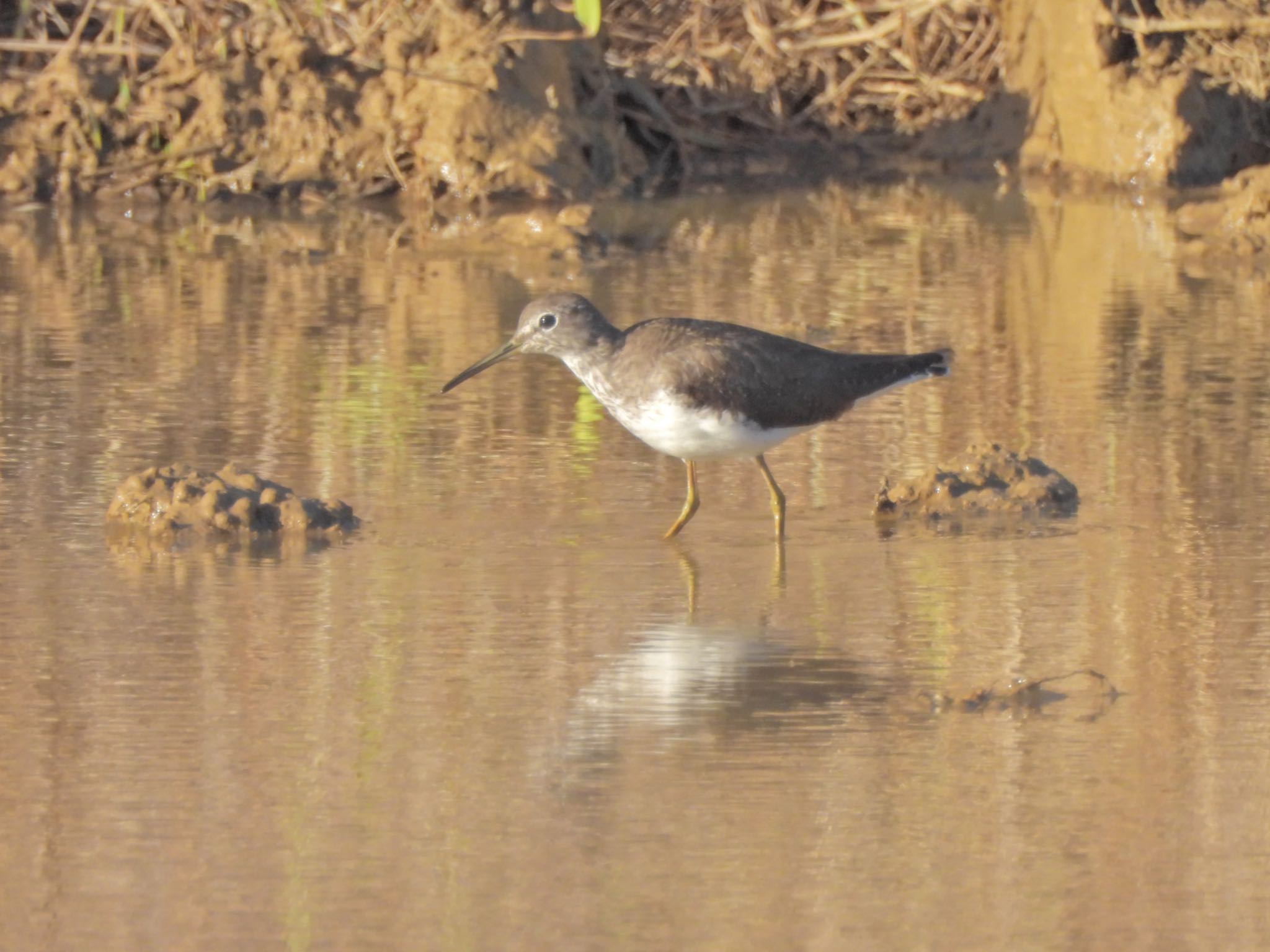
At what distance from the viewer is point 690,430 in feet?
21.6

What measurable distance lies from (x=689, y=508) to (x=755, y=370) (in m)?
0.45

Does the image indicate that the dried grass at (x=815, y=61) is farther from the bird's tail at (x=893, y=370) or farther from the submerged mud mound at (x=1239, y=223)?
the bird's tail at (x=893, y=370)

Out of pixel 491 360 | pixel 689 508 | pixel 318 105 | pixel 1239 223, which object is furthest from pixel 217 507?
pixel 318 105

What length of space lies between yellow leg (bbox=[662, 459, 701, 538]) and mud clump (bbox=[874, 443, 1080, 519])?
0.56 metres

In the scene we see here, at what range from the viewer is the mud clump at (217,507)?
21.6 ft

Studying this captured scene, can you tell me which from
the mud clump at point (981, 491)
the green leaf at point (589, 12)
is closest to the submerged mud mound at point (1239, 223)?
the mud clump at point (981, 491)

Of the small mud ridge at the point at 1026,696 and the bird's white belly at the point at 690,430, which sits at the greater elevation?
the bird's white belly at the point at 690,430

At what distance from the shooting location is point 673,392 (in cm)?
656

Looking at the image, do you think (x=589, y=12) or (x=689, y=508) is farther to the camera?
(x=689, y=508)

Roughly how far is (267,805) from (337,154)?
951 centimetres

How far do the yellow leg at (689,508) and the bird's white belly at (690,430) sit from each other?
0.08 metres

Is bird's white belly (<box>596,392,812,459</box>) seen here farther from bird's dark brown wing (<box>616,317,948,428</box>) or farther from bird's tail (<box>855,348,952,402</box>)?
bird's tail (<box>855,348,952,402</box>)

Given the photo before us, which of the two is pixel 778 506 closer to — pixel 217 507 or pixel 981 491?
pixel 981 491

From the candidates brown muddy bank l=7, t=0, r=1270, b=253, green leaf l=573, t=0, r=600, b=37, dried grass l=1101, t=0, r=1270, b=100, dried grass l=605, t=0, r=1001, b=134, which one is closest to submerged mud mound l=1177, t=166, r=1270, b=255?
brown muddy bank l=7, t=0, r=1270, b=253
